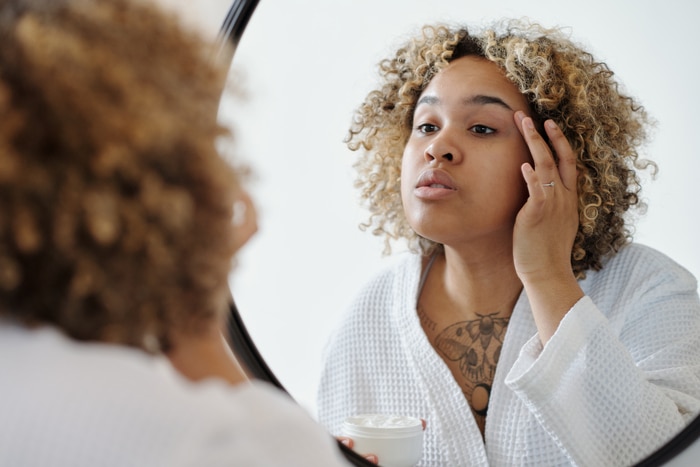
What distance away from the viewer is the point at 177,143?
298mm

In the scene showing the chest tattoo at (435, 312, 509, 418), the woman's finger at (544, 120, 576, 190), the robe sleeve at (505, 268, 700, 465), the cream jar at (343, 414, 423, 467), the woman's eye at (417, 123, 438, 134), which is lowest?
the cream jar at (343, 414, 423, 467)

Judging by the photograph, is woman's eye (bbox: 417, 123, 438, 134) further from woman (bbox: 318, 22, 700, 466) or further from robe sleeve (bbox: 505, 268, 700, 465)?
robe sleeve (bbox: 505, 268, 700, 465)

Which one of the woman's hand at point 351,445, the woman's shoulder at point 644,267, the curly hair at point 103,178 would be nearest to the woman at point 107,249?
the curly hair at point 103,178

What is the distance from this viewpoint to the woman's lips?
698mm

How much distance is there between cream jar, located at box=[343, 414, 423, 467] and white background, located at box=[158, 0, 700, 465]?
0.40ft

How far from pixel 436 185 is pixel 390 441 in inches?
9.6

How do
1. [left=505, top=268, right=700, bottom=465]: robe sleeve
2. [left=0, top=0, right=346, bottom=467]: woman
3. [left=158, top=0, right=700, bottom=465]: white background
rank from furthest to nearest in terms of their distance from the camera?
[left=158, top=0, right=700, bottom=465]: white background, [left=505, top=268, right=700, bottom=465]: robe sleeve, [left=0, top=0, right=346, bottom=467]: woman

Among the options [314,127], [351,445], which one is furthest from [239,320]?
[314,127]

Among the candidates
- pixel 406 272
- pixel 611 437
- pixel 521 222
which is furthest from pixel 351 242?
pixel 611 437

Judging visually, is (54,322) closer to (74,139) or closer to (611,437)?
(74,139)

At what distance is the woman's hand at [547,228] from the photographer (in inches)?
26.3

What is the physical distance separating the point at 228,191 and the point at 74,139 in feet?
0.22

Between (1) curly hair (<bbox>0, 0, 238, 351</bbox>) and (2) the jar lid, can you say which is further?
(2) the jar lid

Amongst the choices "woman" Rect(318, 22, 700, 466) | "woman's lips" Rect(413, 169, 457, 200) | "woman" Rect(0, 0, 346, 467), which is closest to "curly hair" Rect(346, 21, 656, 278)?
"woman" Rect(318, 22, 700, 466)
